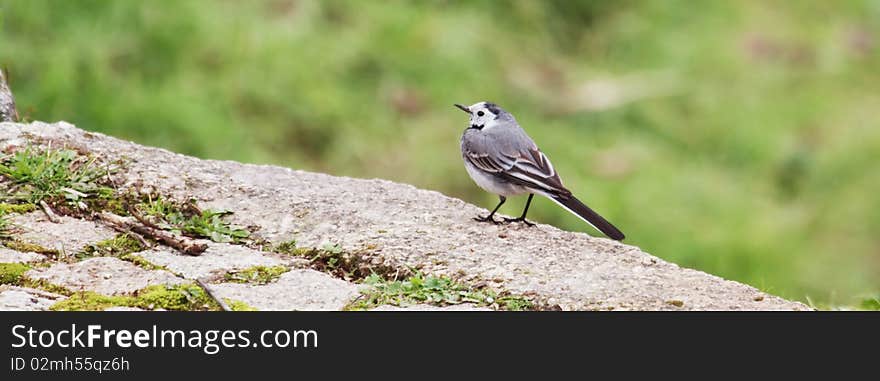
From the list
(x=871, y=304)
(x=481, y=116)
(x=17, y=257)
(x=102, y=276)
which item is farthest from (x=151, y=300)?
(x=871, y=304)

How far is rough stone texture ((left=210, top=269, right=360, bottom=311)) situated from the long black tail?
3.59 feet

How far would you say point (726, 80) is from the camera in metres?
9.72

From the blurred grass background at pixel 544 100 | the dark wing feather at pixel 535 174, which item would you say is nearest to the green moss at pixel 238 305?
the dark wing feather at pixel 535 174

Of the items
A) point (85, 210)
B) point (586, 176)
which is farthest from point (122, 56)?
point (85, 210)

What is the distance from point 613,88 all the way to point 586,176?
1279 mm

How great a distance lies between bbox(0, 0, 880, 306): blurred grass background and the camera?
7992mm

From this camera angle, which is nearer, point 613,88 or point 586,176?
point 586,176

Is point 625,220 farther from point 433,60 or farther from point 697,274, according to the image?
point 697,274

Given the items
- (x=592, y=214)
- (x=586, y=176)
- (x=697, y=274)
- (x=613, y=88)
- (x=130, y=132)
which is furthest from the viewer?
(x=613, y=88)

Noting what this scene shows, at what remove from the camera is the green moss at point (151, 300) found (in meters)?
3.84

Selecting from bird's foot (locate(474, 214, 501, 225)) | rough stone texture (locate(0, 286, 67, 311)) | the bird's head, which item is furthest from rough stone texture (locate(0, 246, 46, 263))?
the bird's head

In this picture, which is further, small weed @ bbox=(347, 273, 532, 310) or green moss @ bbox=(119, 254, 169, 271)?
green moss @ bbox=(119, 254, 169, 271)

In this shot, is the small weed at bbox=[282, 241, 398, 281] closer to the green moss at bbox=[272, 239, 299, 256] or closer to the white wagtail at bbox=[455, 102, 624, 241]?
the green moss at bbox=[272, 239, 299, 256]

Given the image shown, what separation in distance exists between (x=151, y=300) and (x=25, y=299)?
0.37 meters
